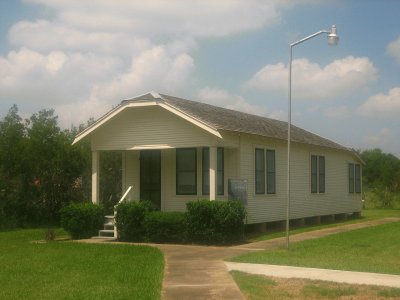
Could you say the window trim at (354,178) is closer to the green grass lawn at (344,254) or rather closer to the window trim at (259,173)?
the window trim at (259,173)

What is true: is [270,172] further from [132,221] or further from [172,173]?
[132,221]

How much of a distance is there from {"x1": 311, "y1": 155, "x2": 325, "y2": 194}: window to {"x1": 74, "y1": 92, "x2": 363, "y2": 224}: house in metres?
1.88

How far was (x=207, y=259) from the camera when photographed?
14586 mm

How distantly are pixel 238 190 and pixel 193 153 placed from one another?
2.36 m

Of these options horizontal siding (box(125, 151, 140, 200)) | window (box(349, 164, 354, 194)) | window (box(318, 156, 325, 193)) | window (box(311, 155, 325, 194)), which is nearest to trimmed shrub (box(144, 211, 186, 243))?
horizontal siding (box(125, 151, 140, 200))

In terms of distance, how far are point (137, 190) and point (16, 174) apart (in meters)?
5.72

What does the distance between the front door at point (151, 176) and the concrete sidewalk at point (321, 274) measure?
358 inches

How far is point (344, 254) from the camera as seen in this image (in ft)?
50.5

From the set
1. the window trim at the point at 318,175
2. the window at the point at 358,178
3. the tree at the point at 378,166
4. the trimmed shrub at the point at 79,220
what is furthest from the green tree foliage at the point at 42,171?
the tree at the point at 378,166

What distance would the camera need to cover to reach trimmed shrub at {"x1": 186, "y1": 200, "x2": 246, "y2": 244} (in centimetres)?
1786

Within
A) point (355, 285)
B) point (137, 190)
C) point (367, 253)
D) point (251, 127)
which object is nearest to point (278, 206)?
point (251, 127)

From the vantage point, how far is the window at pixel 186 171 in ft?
69.2

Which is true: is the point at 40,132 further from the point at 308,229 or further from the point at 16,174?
the point at 308,229

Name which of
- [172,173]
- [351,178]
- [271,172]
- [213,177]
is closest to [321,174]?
[351,178]
